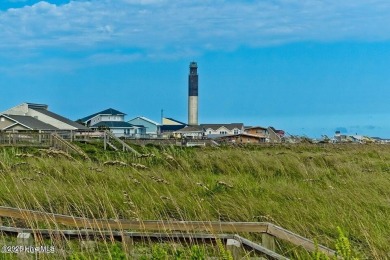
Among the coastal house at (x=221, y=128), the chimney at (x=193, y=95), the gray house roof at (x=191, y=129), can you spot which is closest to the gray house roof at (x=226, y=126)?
the coastal house at (x=221, y=128)

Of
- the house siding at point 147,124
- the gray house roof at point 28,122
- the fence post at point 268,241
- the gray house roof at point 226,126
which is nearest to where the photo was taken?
the fence post at point 268,241

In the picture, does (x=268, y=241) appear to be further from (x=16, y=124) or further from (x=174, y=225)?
(x=16, y=124)

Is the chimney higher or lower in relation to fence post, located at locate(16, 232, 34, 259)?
higher

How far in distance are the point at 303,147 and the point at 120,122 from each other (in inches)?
2507

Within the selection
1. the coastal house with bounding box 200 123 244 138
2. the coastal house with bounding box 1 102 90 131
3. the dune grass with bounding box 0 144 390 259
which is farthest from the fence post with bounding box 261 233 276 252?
the coastal house with bounding box 200 123 244 138

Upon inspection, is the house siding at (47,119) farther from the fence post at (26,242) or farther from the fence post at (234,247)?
the fence post at (234,247)

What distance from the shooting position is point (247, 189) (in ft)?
25.1

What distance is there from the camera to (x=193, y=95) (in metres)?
106

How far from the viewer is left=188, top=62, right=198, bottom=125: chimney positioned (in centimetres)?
10188

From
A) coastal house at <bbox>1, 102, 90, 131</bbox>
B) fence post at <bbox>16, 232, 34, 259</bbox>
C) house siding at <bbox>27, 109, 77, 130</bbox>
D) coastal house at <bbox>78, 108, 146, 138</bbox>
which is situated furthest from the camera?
coastal house at <bbox>78, 108, 146, 138</bbox>

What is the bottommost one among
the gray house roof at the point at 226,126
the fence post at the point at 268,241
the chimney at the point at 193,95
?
the fence post at the point at 268,241

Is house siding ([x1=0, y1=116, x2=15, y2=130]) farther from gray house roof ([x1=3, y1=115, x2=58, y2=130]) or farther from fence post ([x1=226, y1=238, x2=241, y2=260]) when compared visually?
fence post ([x1=226, y1=238, x2=241, y2=260])

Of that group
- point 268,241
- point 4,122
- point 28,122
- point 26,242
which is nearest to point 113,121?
point 28,122

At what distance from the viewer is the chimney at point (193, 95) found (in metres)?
102
